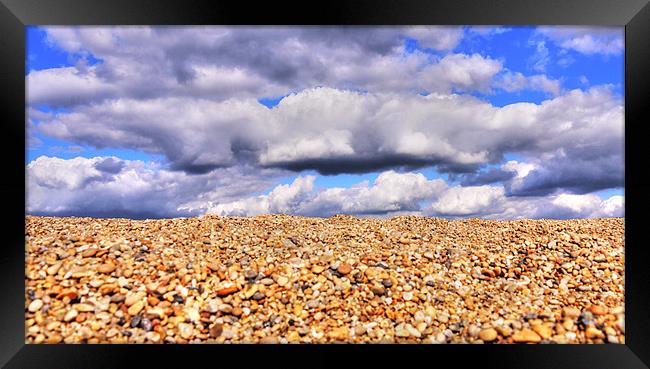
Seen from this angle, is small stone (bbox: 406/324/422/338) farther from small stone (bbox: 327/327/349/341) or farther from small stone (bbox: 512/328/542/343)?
small stone (bbox: 512/328/542/343)

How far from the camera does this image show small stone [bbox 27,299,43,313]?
3.60 meters

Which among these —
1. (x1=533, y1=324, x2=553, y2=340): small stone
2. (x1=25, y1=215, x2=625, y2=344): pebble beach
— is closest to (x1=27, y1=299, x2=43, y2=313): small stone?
(x1=25, y1=215, x2=625, y2=344): pebble beach

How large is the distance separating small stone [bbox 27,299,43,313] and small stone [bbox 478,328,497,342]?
3946 millimetres

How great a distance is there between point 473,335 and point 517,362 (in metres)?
0.39

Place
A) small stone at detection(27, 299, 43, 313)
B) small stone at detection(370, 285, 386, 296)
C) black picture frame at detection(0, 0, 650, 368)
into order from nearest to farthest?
1. black picture frame at detection(0, 0, 650, 368)
2. small stone at detection(27, 299, 43, 313)
3. small stone at detection(370, 285, 386, 296)

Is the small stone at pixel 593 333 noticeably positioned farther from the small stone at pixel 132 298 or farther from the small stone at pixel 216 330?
the small stone at pixel 132 298

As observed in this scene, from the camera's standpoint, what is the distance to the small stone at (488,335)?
346 cm

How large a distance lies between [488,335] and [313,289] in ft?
5.23

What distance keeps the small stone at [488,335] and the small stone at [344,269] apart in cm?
130

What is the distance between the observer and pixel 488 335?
3.46 m

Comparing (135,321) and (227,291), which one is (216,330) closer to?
(227,291)

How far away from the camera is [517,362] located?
3.38 m
